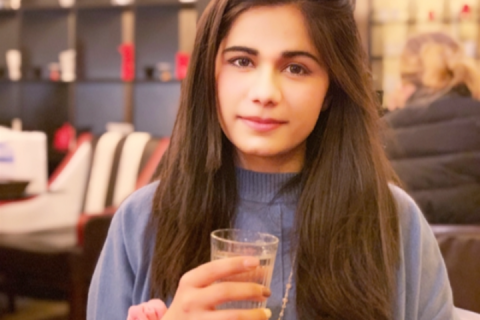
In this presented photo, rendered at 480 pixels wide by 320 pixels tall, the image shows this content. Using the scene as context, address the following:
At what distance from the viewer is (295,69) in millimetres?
971

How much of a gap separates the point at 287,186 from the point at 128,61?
3591mm

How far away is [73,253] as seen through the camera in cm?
286

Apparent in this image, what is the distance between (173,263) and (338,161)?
36 centimetres

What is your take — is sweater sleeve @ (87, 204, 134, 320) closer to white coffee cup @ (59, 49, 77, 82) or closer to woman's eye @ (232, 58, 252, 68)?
woman's eye @ (232, 58, 252, 68)

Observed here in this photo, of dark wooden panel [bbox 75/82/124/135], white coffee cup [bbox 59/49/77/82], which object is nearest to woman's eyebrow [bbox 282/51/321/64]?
dark wooden panel [bbox 75/82/124/135]

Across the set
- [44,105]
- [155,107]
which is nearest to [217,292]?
[155,107]

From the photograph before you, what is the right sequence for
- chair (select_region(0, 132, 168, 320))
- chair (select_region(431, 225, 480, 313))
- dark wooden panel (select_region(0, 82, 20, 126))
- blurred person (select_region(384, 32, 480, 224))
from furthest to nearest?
1. dark wooden panel (select_region(0, 82, 20, 126))
2. chair (select_region(0, 132, 168, 320))
3. blurred person (select_region(384, 32, 480, 224))
4. chair (select_region(431, 225, 480, 313))

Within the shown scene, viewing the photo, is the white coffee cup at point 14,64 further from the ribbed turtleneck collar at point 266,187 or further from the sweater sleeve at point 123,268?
the ribbed turtleneck collar at point 266,187

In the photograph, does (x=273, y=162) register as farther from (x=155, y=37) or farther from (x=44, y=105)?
(x=44, y=105)

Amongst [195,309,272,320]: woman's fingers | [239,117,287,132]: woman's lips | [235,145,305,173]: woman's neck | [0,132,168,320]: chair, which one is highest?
[239,117,287,132]: woman's lips

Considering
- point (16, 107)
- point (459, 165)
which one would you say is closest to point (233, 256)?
point (459, 165)

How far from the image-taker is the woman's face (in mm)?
942

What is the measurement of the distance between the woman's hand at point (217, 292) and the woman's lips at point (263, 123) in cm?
27

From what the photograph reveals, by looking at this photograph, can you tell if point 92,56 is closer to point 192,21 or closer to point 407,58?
point 192,21
